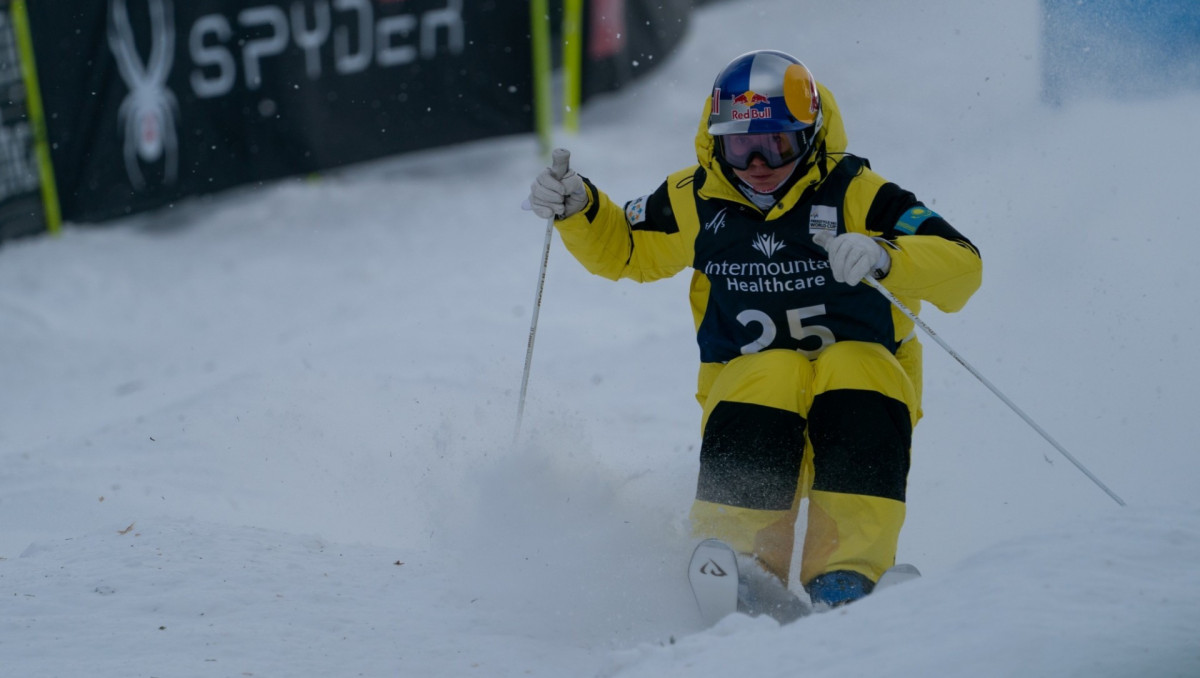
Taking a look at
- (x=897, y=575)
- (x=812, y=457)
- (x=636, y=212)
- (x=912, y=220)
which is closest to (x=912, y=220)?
(x=912, y=220)

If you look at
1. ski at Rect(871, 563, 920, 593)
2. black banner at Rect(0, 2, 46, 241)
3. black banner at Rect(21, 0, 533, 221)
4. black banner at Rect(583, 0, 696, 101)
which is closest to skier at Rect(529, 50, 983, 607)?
ski at Rect(871, 563, 920, 593)

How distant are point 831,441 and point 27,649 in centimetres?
208

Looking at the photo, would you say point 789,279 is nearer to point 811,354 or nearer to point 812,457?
point 811,354

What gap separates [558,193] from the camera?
379 centimetres

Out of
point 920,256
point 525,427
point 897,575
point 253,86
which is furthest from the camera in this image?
point 253,86

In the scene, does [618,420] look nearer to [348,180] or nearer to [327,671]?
[327,671]

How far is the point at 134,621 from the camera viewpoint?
318 cm

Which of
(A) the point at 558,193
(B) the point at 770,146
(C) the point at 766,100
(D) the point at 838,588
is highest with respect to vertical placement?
(C) the point at 766,100

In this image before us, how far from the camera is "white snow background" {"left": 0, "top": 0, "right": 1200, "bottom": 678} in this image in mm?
2713

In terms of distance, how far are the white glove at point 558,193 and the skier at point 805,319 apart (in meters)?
0.06

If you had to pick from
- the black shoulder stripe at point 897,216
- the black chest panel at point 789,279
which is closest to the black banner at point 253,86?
the black chest panel at point 789,279

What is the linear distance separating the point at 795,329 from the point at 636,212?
64 centimetres

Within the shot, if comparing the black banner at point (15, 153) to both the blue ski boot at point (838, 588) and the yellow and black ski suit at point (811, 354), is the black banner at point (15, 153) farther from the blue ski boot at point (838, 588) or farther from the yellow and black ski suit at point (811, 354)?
the blue ski boot at point (838, 588)

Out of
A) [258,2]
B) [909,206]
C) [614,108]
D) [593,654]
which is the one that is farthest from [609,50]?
[593,654]
